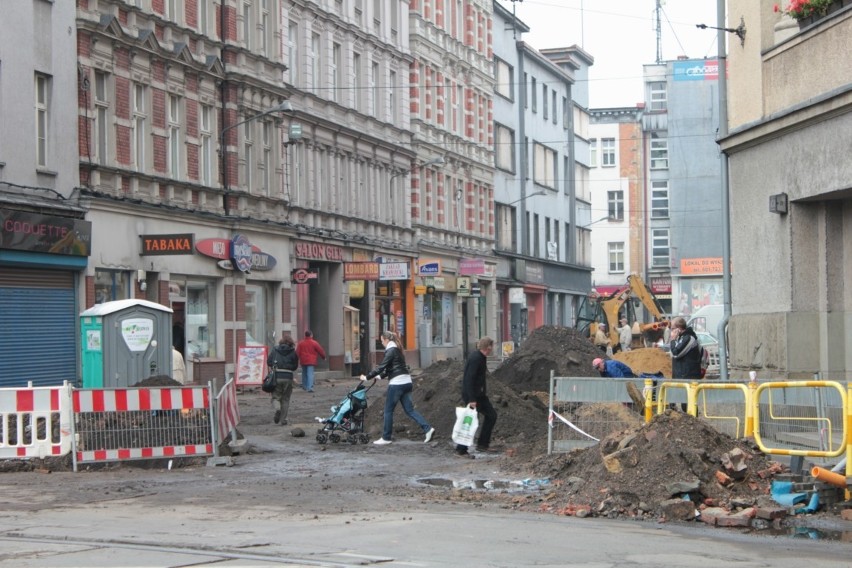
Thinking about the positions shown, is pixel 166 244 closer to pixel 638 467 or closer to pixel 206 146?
pixel 206 146

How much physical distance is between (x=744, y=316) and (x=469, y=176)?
4525cm

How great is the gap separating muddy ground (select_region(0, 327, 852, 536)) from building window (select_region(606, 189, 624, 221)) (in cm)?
7947

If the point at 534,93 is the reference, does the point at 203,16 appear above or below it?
below

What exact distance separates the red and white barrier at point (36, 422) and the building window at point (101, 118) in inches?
567

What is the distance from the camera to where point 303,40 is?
142 ft

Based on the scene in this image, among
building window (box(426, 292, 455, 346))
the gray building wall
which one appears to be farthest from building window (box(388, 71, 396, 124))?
the gray building wall

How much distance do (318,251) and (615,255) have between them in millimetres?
61756

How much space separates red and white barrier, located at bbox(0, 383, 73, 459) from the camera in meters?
16.9

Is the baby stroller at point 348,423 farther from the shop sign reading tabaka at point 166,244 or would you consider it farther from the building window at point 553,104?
the building window at point 553,104

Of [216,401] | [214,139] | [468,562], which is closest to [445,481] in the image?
[216,401]

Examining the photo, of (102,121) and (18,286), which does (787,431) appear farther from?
(102,121)

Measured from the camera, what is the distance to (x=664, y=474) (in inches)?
512

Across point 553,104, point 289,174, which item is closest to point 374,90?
point 289,174

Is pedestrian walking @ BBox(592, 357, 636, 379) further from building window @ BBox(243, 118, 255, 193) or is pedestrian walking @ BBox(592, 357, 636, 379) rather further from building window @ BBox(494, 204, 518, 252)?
building window @ BBox(494, 204, 518, 252)
